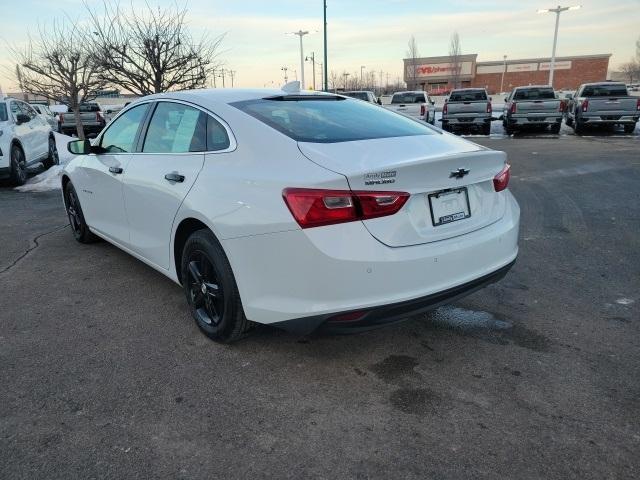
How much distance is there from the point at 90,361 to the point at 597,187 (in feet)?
26.3

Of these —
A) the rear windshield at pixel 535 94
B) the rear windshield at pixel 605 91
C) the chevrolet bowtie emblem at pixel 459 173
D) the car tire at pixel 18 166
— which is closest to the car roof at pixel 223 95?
the chevrolet bowtie emblem at pixel 459 173

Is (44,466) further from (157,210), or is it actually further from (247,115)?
(247,115)

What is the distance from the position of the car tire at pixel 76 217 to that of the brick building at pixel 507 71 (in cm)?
7069

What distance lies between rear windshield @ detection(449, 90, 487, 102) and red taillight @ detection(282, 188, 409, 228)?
2012 cm

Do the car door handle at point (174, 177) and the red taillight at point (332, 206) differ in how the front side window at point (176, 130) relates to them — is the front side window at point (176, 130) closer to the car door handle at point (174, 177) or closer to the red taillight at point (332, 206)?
the car door handle at point (174, 177)

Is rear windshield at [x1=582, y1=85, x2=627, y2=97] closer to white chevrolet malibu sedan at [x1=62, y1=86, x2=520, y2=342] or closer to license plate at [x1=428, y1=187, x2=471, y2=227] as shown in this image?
white chevrolet malibu sedan at [x1=62, y1=86, x2=520, y2=342]

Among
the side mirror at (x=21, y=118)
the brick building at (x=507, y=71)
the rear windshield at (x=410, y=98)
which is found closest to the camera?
the side mirror at (x=21, y=118)

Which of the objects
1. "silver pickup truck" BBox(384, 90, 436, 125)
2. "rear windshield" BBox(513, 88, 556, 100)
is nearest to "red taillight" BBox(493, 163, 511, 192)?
"silver pickup truck" BBox(384, 90, 436, 125)

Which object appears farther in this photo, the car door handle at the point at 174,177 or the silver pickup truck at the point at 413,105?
the silver pickup truck at the point at 413,105

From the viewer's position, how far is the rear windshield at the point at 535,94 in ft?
68.2

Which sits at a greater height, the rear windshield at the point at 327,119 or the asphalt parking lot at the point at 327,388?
the rear windshield at the point at 327,119

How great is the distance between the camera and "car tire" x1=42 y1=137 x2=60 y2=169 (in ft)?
41.7

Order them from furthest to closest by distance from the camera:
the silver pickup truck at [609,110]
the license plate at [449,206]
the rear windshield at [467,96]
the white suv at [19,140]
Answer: the rear windshield at [467,96]
the silver pickup truck at [609,110]
the white suv at [19,140]
the license plate at [449,206]

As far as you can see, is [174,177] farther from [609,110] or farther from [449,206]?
[609,110]
